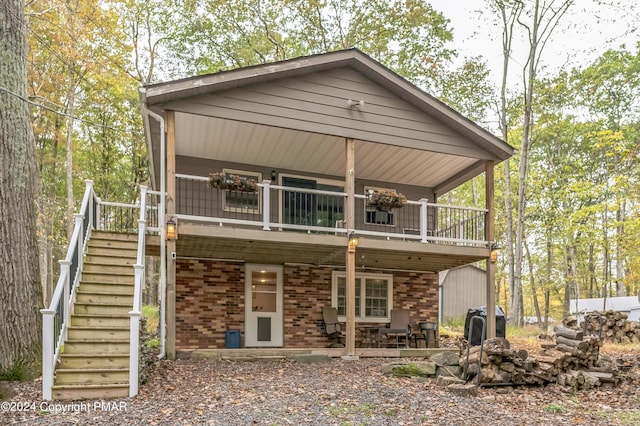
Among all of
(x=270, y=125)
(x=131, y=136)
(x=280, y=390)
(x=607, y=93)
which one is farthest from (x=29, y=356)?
(x=607, y=93)

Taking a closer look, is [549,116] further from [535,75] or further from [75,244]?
[75,244]

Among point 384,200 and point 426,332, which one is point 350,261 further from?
point 426,332

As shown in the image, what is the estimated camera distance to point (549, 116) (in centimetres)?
2122

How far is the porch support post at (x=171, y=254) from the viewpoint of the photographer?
8.74 m

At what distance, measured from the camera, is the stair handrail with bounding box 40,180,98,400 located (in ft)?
20.1

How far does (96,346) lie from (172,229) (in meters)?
2.53

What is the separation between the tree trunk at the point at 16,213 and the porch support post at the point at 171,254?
6.54 feet

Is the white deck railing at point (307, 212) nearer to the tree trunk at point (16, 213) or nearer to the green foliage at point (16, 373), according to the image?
the tree trunk at point (16, 213)

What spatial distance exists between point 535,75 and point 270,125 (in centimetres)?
1480

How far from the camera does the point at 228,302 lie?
12.0 meters

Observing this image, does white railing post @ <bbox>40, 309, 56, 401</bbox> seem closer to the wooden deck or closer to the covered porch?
the covered porch

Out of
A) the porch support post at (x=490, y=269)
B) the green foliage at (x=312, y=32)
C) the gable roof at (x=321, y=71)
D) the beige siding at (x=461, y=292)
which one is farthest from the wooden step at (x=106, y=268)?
the beige siding at (x=461, y=292)

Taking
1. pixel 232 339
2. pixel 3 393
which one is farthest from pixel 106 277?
pixel 232 339

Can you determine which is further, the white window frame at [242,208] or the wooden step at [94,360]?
the white window frame at [242,208]
